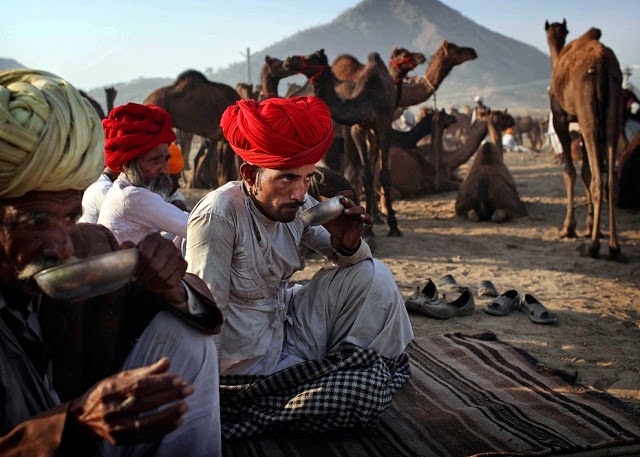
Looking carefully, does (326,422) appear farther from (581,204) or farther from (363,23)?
(363,23)

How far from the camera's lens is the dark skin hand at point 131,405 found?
139 centimetres

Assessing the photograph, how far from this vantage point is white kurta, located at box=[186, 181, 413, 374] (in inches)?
102

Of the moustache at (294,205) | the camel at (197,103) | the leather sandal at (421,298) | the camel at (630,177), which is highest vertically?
the camel at (197,103)

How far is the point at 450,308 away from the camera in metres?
4.69

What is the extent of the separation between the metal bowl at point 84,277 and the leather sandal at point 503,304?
3.72 meters

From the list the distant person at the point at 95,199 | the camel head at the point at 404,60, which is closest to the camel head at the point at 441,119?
the camel head at the point at 404,60

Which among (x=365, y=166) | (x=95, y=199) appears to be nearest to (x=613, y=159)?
(x=365, y=166)

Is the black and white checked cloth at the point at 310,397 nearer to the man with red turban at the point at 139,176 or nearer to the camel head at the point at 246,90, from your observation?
the man with red turban at the point at 139,176

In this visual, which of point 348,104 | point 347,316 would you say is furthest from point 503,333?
point 348,104

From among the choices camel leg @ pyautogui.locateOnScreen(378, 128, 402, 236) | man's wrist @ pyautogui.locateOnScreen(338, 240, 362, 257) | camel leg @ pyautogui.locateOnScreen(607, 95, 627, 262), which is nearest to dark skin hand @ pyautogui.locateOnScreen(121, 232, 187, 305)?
man's wrist @ pyautogui.locateOnScreen(338, 240, 362, 257)

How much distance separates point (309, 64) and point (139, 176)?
14.7 feet

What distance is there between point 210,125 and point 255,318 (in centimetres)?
724

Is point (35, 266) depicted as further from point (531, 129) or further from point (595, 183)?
point (531, 129)

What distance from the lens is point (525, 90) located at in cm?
11275
